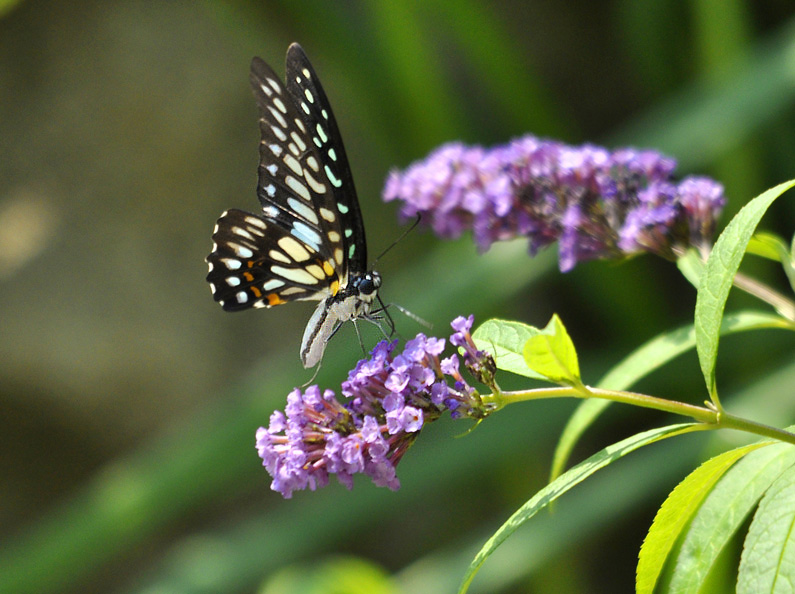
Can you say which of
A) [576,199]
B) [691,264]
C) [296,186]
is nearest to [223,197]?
[296,186]

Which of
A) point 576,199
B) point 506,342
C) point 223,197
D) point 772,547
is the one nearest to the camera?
point 772,547

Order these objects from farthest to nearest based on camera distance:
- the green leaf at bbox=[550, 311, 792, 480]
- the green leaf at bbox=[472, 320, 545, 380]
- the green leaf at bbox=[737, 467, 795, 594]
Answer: the green leaf at bbox=[550, 311, 792, 480]
the green leaf at bbox=[472, 320, 545, 380]
the green leaf at bbox=[737, 467, 795, 594]

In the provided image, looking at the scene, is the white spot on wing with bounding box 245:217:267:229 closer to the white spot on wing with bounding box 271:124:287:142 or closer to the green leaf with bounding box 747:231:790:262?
the white spot on wing with bounding box 271:124:287:142

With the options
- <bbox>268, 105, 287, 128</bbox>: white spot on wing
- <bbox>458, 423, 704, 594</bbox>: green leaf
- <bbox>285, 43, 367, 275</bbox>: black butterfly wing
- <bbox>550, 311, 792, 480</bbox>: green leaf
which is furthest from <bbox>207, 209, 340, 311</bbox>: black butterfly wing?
<bbox>458, 423, 704, 594</bbox>: green leaf

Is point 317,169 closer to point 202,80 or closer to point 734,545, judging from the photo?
point 734,545

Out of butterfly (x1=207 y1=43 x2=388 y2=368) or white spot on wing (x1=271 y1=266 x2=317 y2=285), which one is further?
white spot on wing (x1=271 y1=266 x2=317 y2=285)

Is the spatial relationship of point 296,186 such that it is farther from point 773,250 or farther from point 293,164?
point 773,250
